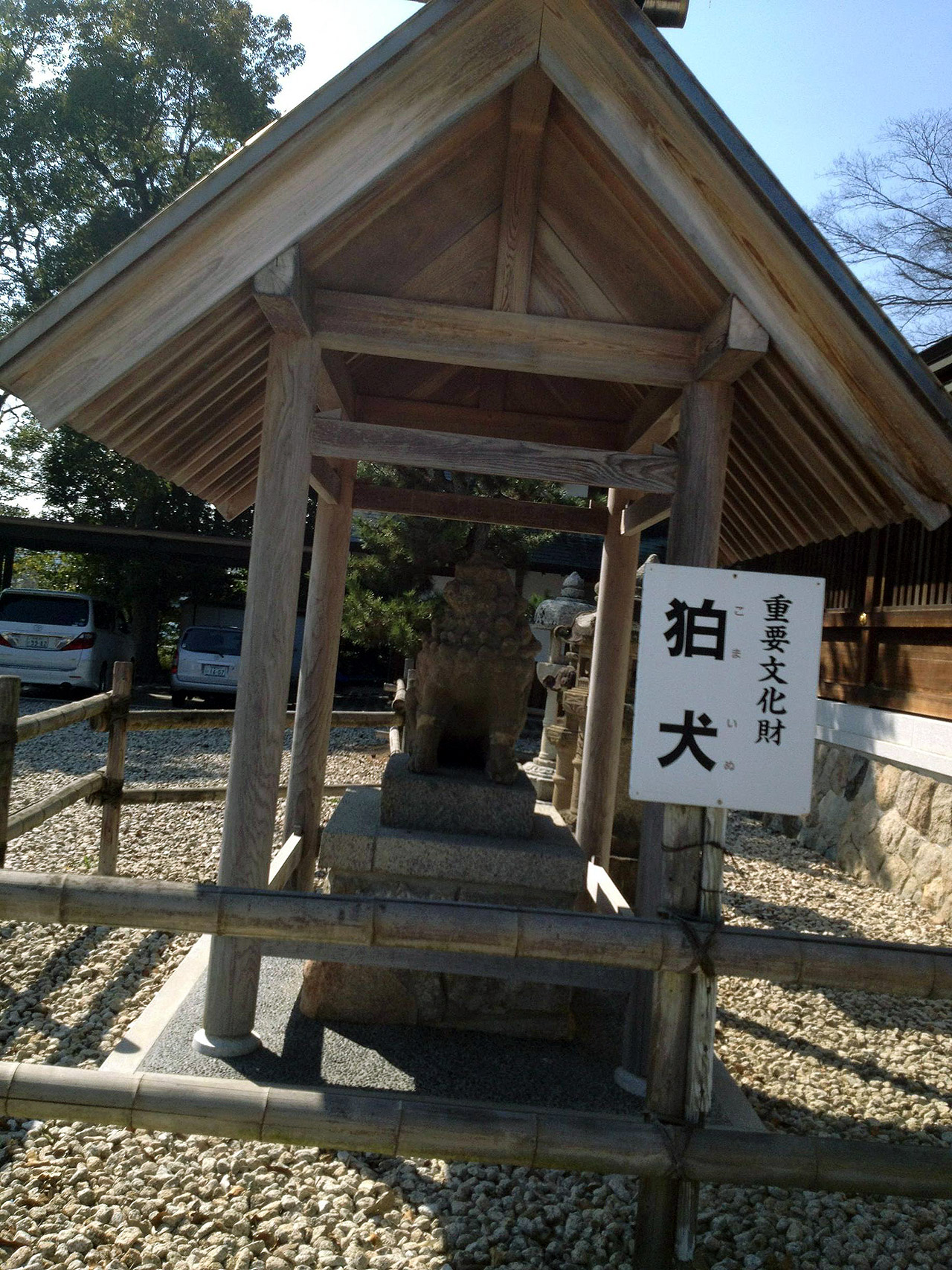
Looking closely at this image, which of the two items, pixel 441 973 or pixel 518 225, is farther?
pixel 441 973

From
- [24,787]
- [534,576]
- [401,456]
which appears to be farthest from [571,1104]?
[534,576]

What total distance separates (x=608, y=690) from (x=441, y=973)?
1698 millimetres

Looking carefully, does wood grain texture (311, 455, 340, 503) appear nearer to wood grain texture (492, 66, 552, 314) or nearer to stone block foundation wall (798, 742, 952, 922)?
wood grain texture (492, 66, 552, 314)

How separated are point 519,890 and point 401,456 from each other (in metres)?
1.79

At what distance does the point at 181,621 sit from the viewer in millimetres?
20484

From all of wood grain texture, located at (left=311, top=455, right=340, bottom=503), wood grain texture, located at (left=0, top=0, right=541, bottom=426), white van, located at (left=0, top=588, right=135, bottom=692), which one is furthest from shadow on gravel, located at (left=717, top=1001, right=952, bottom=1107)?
white van, located at (left=0, top=588, right=135, bottom=692)

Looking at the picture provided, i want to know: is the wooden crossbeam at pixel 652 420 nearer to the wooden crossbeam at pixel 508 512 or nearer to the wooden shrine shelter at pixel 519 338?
the wooden shrine shelter at pixel 519 338

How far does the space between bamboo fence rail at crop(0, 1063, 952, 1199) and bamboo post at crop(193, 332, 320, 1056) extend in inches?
43.3

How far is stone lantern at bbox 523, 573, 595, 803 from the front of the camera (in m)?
8.03

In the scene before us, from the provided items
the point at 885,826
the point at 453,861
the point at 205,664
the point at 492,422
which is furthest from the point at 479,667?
the point at 205,664

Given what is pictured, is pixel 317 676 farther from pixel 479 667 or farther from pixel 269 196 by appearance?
pixel 269 196

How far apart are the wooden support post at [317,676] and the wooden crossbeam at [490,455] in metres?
1.62

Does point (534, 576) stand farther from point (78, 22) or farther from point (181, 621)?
point (78, 22)

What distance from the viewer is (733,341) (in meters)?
2.98
